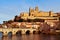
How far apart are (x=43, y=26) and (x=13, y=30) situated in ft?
29.1

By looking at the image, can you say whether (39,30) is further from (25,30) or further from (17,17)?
(17,17)

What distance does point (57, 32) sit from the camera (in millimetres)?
39031

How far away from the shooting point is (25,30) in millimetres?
40438

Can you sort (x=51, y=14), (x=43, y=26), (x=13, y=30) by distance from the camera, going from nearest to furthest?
(x=13, y=30), (x=43, y=26), (x=51, y=14)

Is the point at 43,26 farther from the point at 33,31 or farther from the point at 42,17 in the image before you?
the point at 42,17

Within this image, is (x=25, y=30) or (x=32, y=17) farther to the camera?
(x=32, y=17)

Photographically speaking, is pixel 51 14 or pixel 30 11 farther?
pixel 51 14

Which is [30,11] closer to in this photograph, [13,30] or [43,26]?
[43,26]

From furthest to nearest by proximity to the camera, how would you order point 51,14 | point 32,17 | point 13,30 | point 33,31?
1. point 51,14
2. point 32,17
3. point 33,31
4. point 13,30

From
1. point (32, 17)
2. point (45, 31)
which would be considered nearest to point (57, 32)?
point (45, 31)

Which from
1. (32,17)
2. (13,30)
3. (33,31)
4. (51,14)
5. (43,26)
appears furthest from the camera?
(51,14)

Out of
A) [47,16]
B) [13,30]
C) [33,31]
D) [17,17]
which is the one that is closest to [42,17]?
[47,16]

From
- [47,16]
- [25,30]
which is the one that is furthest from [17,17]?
[25,30]

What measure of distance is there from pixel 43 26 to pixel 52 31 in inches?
243
